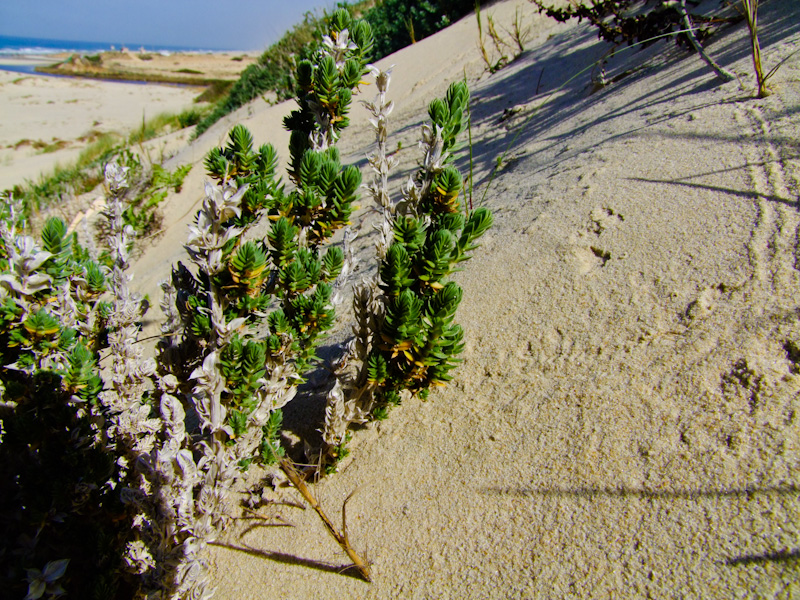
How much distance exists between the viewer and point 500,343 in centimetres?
228

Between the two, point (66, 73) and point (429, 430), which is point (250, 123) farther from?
point (66, 73)

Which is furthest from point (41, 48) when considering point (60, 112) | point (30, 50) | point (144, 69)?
point (60, 112)

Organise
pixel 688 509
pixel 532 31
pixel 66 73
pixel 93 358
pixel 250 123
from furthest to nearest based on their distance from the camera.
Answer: pixel 66 73, pixel 250 123, pixel 532 31, pixel 93 358, pixel 688 509

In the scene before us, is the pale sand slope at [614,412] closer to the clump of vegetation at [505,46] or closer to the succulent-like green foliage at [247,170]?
the succulent-like green foliage at [247,170]

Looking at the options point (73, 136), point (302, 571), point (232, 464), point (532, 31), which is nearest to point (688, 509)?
point (302, 571)

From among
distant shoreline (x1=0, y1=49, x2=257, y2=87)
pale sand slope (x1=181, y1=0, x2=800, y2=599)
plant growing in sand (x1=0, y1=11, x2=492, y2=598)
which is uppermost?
distant shoreline (x1=0, y1=49, x2=257, y2=87)

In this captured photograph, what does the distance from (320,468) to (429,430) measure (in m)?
0.48

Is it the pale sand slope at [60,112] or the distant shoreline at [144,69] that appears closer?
the pale sand slope at [60,112]

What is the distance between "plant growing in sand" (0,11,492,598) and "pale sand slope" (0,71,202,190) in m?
10.0

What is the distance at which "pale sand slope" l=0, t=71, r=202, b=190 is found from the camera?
43.1ft

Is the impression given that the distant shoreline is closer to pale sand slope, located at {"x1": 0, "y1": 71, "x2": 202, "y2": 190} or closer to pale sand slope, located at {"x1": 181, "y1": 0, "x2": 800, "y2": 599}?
pale sand slope, located at {"x1": 0, "y1": 71, "x2": 202, "y2": 190}

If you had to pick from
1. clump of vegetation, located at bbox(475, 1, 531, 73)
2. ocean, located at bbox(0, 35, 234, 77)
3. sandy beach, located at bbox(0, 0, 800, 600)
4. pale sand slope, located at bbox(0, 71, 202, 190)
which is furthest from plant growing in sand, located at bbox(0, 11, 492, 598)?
ocean, located at bbox(0, 35, 234, 77)

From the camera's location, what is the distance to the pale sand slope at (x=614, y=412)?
1.44 metres

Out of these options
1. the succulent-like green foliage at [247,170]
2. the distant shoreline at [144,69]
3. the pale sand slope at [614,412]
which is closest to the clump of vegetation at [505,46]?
the pale sand slope at [614,412]
